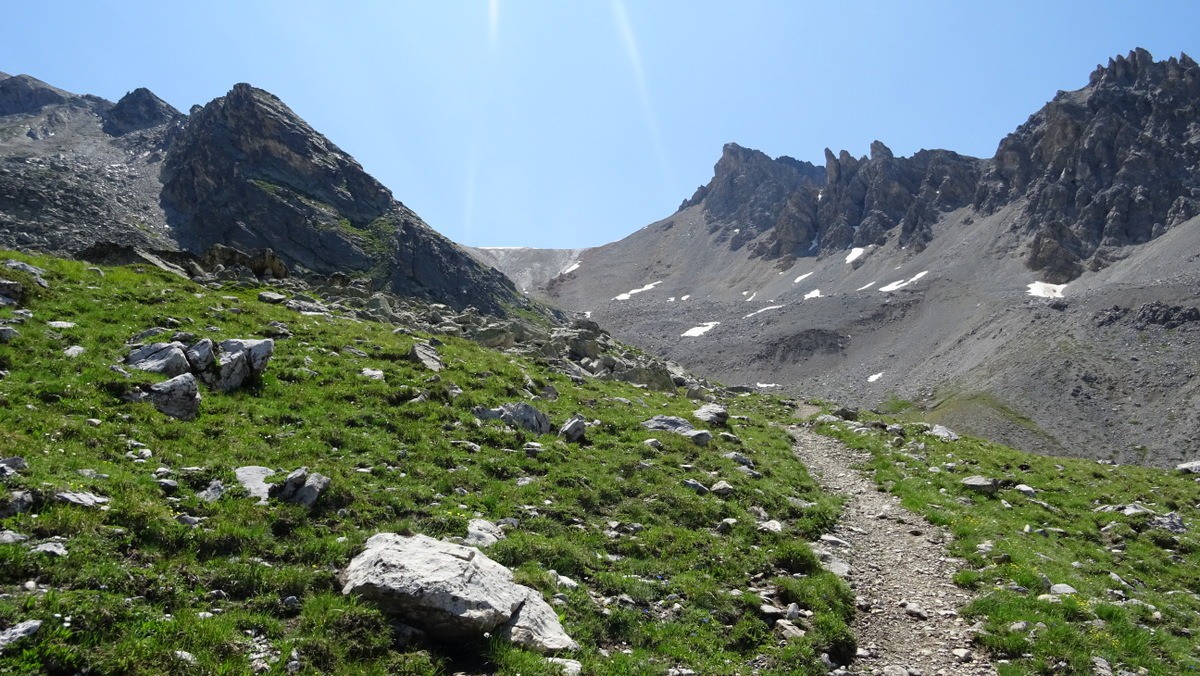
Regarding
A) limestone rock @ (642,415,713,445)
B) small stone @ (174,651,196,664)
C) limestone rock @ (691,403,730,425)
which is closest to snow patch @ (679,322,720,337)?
limestone rock @ (691,403,730,425)

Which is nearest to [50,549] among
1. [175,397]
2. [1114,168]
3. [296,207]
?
[175,397]

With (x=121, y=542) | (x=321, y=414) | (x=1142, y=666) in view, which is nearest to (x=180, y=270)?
(x=321, y=414)

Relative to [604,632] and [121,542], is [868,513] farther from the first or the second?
[121,542]

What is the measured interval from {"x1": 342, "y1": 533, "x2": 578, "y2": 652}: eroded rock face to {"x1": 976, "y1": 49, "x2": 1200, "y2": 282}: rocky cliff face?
596ft

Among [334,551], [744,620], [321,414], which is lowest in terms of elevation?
[744,620]

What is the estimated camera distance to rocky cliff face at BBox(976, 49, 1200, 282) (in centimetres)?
16038

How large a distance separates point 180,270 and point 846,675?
42267 millimetres

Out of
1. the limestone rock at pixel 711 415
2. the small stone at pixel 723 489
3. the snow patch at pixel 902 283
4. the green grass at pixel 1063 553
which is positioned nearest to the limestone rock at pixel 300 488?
the small stone at pixel 723 489

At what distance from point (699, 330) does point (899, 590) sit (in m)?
171

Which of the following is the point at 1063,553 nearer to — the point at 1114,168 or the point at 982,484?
the point at 982,484

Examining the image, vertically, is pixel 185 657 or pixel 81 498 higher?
pixel 81 498

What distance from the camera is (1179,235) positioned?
5807 inches

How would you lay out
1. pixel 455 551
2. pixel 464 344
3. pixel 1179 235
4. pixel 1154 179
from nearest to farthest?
pixel 455 551 → pixel 464 344 → pixel 1179 235 → pixel 1154 179

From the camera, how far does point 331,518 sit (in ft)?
44.4
